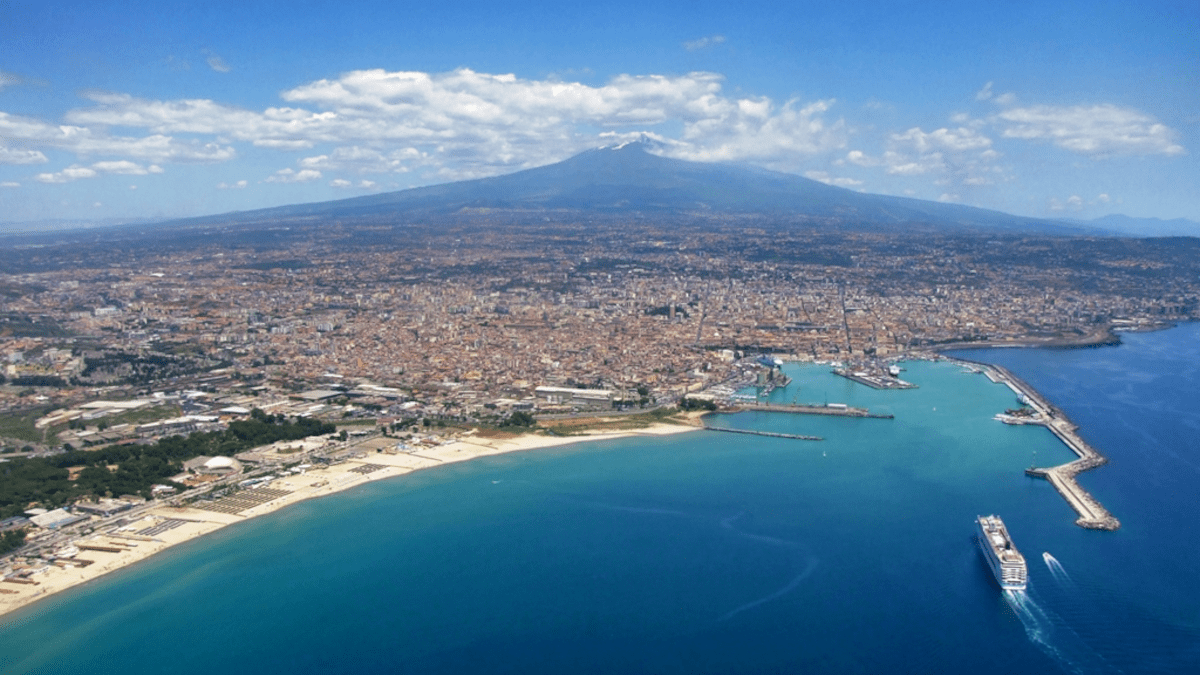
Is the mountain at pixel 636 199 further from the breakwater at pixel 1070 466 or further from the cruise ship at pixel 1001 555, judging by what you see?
the cruise ship at pixel 1001 555

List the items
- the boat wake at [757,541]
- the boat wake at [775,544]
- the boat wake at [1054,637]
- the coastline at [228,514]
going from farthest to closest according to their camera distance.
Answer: the coastline at [228,514] < the boat wake at [757,541] < the boat wake at [775,544] < the boat wake at [1054,637]

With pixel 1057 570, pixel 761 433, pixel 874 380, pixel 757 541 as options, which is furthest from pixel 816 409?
pixel 1057 570

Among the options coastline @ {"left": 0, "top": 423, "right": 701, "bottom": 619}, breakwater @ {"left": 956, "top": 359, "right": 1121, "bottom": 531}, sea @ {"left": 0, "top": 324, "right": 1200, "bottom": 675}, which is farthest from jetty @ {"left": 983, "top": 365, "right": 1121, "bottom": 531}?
coastline @ {"left": 0, "top": 423, "right": 701, "bottom": 619}

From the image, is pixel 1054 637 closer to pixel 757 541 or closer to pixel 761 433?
pixel 757 541

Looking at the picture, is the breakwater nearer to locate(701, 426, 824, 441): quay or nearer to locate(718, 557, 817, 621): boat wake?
locate(701, 426, 824, 441): quay

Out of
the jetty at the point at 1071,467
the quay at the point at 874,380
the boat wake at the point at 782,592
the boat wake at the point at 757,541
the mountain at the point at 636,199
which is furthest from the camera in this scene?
the mountain at the point at 636,199

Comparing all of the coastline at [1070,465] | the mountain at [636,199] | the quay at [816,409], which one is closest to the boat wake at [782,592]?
the coastline at [1070,465]
